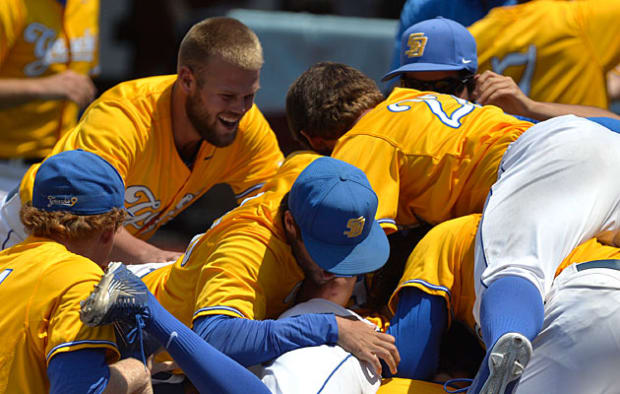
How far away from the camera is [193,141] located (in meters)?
3.36

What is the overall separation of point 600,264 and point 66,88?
257 cm

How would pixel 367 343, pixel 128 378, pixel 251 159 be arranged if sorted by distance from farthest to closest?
pixel 251 159 < pixel 367 343 < pixel 128 378

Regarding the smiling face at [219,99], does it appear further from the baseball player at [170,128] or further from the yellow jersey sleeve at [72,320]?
the yellow jersey sleeve at [72,320]

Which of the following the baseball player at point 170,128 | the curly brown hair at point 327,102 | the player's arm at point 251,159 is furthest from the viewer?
the player's arm at point 251,159

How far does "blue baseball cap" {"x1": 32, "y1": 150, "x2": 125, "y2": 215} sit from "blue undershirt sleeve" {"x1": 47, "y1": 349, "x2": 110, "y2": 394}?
39cm

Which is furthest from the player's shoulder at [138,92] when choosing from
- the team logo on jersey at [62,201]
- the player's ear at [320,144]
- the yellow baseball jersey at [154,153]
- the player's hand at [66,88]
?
the team logo on jersey at [62,201]

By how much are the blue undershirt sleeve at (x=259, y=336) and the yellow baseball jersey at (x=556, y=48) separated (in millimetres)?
1765

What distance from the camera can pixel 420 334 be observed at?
227 centimetres

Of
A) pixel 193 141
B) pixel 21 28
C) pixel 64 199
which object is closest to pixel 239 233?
pixel 64 199

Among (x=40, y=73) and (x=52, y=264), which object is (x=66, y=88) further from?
(x=52, y=264)

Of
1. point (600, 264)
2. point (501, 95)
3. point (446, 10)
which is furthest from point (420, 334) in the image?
point (446, 10)

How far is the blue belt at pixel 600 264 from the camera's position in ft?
Answer: 6.64

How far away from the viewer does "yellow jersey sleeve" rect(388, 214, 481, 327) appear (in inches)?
90.7

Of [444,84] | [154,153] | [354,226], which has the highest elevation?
[444,84]
